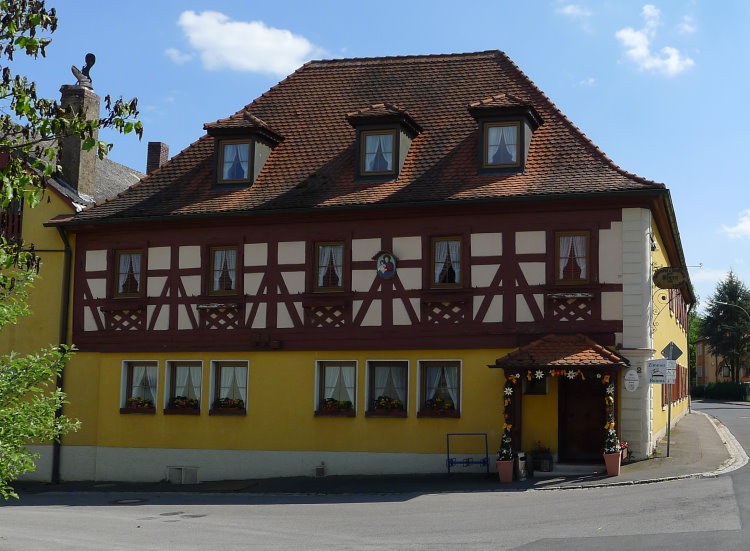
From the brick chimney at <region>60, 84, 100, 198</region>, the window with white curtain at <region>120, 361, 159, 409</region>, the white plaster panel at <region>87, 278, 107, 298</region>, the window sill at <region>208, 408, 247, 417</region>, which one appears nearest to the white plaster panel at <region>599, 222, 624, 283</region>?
the window sill at <region>208, 408, 247, 417</region>

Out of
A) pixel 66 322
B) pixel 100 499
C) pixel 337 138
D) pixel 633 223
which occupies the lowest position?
pixel 100 499

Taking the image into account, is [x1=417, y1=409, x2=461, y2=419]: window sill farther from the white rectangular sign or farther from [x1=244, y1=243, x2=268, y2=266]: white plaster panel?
[x1=244, y1=243, x2=268, y2=266]: white plaster panel

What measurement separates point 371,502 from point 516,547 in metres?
6.48

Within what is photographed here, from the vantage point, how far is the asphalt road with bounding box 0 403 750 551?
1418cm

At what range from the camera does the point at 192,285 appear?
25891 mm

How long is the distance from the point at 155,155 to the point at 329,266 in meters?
15.5

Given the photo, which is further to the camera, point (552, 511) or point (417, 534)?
point (552, 511)

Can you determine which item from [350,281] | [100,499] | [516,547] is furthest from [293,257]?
[516,547]

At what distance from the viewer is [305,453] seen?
80.3 feet

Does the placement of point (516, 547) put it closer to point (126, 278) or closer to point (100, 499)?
point (100, 499)

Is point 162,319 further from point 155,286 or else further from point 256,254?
point 256,254

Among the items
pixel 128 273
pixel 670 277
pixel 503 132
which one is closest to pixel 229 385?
pixel 128 273

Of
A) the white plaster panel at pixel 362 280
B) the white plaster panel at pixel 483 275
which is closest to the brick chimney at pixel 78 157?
the white plaster panel at pixel 362 280

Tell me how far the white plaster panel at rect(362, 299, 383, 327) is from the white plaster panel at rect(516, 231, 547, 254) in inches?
139
